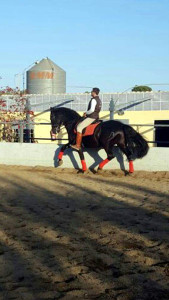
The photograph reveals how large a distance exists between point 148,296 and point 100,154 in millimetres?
9515

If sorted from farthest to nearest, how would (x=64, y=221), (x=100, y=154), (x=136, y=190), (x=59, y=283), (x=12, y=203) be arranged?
1. (x=100, y=154)
2. (x=136, y=190)
3. (x=12, y=203)
4. (x=64, y=221)
5. (x=59, y=283)

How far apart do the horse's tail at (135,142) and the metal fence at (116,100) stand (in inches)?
344

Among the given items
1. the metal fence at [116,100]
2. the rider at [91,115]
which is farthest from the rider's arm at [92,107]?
the metal fence at [116,100]

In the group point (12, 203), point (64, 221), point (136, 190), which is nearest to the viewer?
point (64, 221)

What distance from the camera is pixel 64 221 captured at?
6.55m

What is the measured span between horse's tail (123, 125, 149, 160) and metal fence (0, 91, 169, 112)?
28.7 feet

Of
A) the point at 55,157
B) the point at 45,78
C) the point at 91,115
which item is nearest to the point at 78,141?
the point at 91,115

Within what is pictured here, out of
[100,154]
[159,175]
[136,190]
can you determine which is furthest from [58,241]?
[100,154]

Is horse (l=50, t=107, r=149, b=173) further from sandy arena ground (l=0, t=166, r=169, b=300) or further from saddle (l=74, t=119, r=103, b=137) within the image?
sandy arena ground (l=0, t=166, r=169, b=300)

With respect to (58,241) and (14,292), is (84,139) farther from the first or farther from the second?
(14,292)

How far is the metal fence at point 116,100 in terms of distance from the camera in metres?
21.7

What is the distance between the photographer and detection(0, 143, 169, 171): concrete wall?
1238 centimetres

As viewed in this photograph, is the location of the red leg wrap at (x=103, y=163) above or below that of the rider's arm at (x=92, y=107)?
below

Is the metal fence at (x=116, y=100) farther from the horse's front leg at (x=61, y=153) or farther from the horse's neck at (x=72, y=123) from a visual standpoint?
the horse's neck at (x=72, y=123)
